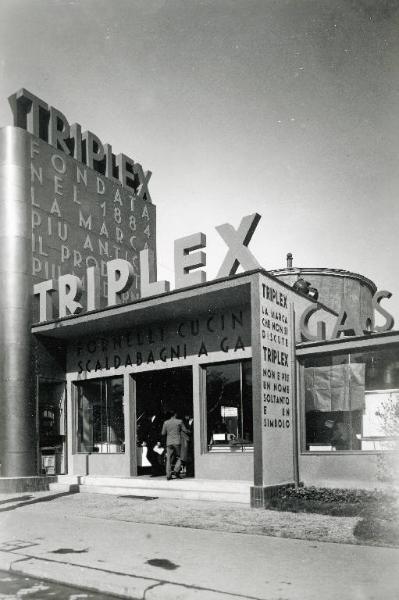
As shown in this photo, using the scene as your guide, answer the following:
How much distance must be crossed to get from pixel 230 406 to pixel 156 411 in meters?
3.64

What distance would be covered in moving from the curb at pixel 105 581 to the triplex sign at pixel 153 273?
24.0 feet


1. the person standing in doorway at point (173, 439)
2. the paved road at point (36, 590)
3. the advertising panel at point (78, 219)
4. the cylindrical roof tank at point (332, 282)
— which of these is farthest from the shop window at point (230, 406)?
the cylindrical roof tank at point (332, 282)

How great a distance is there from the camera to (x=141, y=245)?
2283cm

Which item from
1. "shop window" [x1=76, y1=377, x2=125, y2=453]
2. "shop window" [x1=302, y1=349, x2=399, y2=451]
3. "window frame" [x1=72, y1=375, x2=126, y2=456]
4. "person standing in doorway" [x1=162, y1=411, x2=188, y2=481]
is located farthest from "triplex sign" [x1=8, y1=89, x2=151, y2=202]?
"shop window" [x1=302, y1=349, x2=399, y2=451]

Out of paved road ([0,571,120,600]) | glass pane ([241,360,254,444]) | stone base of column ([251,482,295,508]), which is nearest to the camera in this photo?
paved road ([0,571,120,600])

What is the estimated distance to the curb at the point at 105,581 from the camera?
623cm

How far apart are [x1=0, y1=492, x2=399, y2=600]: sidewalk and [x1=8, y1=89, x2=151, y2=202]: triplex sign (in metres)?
12.1

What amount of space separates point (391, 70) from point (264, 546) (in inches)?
245

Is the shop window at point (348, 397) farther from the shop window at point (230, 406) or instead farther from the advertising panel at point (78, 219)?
the advertising panel at point (78, 219)

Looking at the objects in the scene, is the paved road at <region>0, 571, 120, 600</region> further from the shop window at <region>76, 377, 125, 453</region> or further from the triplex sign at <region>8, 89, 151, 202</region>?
the triplex sign at <region>8, 89, 151, 202</region>

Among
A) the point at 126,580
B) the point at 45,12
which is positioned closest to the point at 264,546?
the point at 126,580

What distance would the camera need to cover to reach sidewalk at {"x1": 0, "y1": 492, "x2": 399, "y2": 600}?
20.7 ft

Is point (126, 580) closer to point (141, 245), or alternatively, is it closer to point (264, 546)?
point (264, 546)

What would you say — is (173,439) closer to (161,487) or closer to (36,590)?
(161,487)
